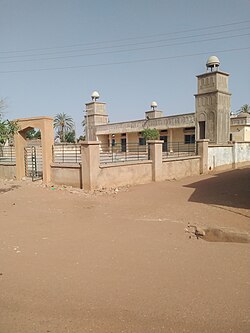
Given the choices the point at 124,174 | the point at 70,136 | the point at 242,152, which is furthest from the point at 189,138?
the point at 70,136

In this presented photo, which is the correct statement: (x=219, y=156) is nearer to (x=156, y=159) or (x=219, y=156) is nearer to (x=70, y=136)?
(x=156, y=159)

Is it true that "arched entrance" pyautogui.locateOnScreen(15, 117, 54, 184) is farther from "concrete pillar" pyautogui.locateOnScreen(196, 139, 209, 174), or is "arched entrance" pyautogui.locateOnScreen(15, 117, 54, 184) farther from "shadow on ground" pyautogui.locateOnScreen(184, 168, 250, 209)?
"concrete pillar" pyautogui.locateOnScreen(196, 139, 209, 174)

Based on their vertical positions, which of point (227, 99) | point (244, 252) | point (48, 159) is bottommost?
point (244, 252)

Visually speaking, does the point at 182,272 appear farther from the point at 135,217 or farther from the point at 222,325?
the point at 135,217

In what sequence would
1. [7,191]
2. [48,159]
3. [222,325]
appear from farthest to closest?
1. [48,159]
2. [7,191]
3. [222,325]

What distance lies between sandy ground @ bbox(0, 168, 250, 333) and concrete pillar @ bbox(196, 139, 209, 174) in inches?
404

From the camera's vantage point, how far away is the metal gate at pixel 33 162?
14695mm

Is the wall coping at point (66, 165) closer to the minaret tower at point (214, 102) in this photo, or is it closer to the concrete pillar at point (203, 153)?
the concrete pillar at point (203, 153)

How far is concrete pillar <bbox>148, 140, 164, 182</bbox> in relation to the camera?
1501cm

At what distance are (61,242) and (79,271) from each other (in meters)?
1.52

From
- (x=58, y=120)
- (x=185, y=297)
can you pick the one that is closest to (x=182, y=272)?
(x=185, y=297)

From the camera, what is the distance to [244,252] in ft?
16.8

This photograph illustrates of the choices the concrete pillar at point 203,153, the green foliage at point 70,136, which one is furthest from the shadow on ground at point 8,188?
the green foliage at point 70,136

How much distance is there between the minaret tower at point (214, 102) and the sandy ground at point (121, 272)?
1716 cm
